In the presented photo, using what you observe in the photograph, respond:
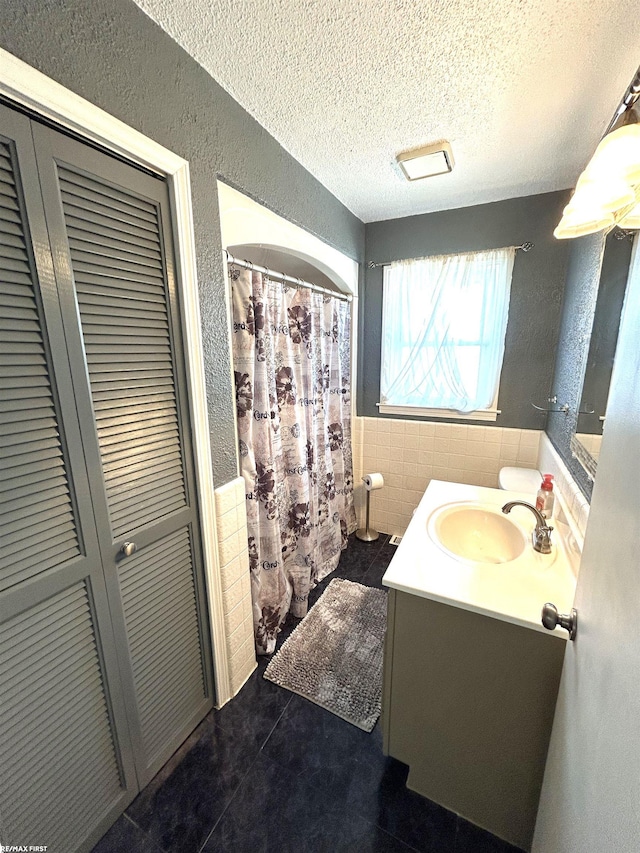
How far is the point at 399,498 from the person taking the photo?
2574mm

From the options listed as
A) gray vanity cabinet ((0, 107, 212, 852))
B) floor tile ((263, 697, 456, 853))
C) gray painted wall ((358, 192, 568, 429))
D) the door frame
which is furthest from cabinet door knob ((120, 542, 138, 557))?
gray painted wall ((358, 192, 568, 429))

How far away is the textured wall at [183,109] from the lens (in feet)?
2.34

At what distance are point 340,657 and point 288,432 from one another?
1.15 m

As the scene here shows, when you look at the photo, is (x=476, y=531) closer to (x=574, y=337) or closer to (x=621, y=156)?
(x=574, y=337)

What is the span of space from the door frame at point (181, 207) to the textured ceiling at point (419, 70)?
13.3 inches

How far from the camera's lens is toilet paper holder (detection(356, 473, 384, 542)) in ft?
7.99

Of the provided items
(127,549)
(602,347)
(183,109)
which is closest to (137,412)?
(127,549)

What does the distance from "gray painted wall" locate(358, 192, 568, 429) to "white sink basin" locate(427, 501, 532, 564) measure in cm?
93

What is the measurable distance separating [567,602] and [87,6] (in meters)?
1.97

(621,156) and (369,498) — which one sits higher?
(621,156)

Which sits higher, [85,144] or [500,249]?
[500,249]

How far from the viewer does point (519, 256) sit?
199 centimetres

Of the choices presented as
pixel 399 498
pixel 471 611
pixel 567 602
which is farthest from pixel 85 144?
pixel 399 498

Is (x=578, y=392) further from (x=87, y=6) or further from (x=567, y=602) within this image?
(x=87, y=6)
